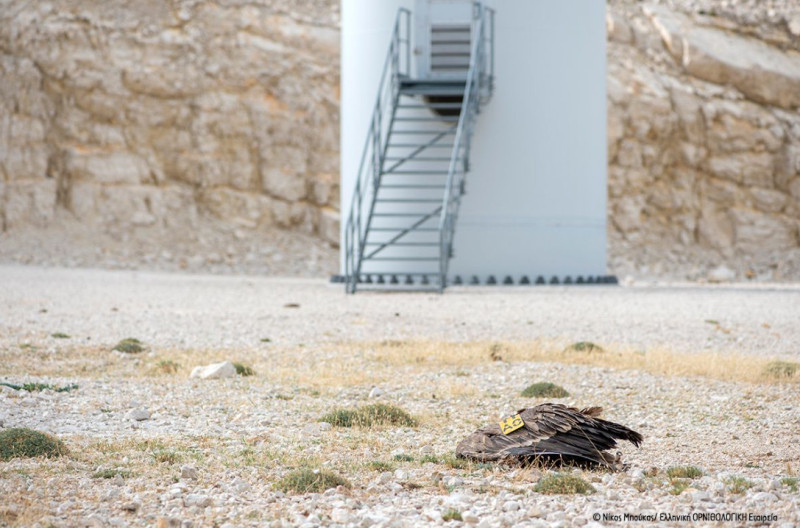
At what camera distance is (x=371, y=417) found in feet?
22.5

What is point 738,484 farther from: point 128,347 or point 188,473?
point 128,347

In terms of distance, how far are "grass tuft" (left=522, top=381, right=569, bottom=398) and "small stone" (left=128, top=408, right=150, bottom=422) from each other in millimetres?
2948

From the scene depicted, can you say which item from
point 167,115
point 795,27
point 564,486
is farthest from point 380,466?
point 795,27

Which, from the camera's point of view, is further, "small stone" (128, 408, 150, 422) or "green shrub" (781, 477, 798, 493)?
"small stone" (128, 408, 150, 422)

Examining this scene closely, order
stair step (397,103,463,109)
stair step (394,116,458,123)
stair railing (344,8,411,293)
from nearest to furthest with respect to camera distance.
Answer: stair railing (344,8,411,293) → stair step (397,103,463,109) → stair step (394,116,458,123)

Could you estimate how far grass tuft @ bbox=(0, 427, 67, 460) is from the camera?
18.7 ft

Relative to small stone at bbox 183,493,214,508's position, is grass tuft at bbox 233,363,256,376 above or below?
below

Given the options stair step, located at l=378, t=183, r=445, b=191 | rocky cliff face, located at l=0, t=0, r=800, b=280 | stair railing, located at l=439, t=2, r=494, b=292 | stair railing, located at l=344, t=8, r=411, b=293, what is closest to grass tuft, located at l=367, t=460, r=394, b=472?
stair railing, located at l=439, t=2, r=494, b=292

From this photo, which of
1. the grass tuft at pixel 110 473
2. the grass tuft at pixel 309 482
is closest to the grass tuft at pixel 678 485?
the grass tuft at pixel 309 482

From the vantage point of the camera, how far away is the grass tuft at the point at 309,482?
5.16 metres

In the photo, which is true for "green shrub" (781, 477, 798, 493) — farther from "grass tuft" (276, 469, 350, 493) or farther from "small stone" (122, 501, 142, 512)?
"small stone" (122, 501, 142, 512)

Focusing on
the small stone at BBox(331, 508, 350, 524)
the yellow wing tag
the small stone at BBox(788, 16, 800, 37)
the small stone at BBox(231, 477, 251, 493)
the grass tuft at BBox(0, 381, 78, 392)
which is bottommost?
the grass tuft at BBox(0, 381, 78, 392)

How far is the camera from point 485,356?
1017cm

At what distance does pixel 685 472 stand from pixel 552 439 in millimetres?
765
